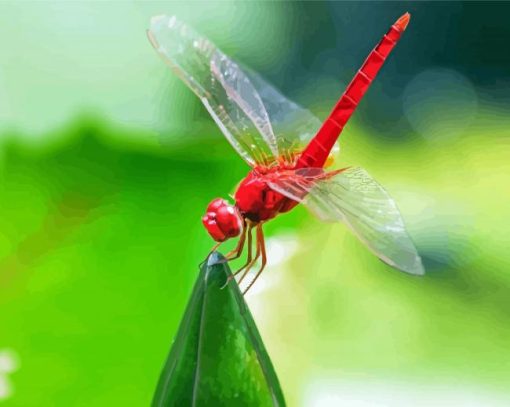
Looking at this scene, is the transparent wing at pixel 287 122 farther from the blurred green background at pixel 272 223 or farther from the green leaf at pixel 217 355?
the blurred green background at pixel 272 223

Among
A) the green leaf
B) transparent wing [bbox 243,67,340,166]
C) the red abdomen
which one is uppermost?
transparent wing [bbox 243,67,340,166]

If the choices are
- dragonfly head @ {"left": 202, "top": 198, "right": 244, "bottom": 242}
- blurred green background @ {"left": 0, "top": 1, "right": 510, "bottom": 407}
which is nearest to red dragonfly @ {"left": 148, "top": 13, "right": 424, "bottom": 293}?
dragonfly head @ {"left": 202, "top": 198, "right": 244, "bottom": 242}

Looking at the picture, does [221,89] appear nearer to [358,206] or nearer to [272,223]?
[358,206]

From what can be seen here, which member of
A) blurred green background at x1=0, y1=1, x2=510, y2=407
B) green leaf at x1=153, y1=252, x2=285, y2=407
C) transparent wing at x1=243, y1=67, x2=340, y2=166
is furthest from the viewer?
blurred green background at x1=0, y1=1, x2=510, y2=407

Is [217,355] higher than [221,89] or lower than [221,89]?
lower

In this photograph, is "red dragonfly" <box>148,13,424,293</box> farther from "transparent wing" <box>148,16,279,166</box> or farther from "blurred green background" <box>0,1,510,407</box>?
"blurred green background" <box>0,1,510,407</box>

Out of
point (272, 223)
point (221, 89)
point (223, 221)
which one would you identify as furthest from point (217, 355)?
point (272, 223)

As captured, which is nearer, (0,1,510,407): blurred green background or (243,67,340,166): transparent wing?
(243,67,340,166): transparent wing

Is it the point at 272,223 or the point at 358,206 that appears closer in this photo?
the point at 358,206
